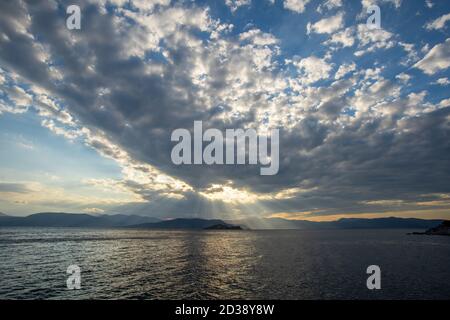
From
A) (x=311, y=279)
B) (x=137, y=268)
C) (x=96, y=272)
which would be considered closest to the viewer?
(x=311, y=279)

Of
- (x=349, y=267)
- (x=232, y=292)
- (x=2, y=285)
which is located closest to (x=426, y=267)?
(x=349, y=267)

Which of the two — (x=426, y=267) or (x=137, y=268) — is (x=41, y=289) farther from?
(x=426, y=267)

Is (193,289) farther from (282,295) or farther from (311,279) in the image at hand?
(311,279)

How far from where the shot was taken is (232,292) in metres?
38.1
